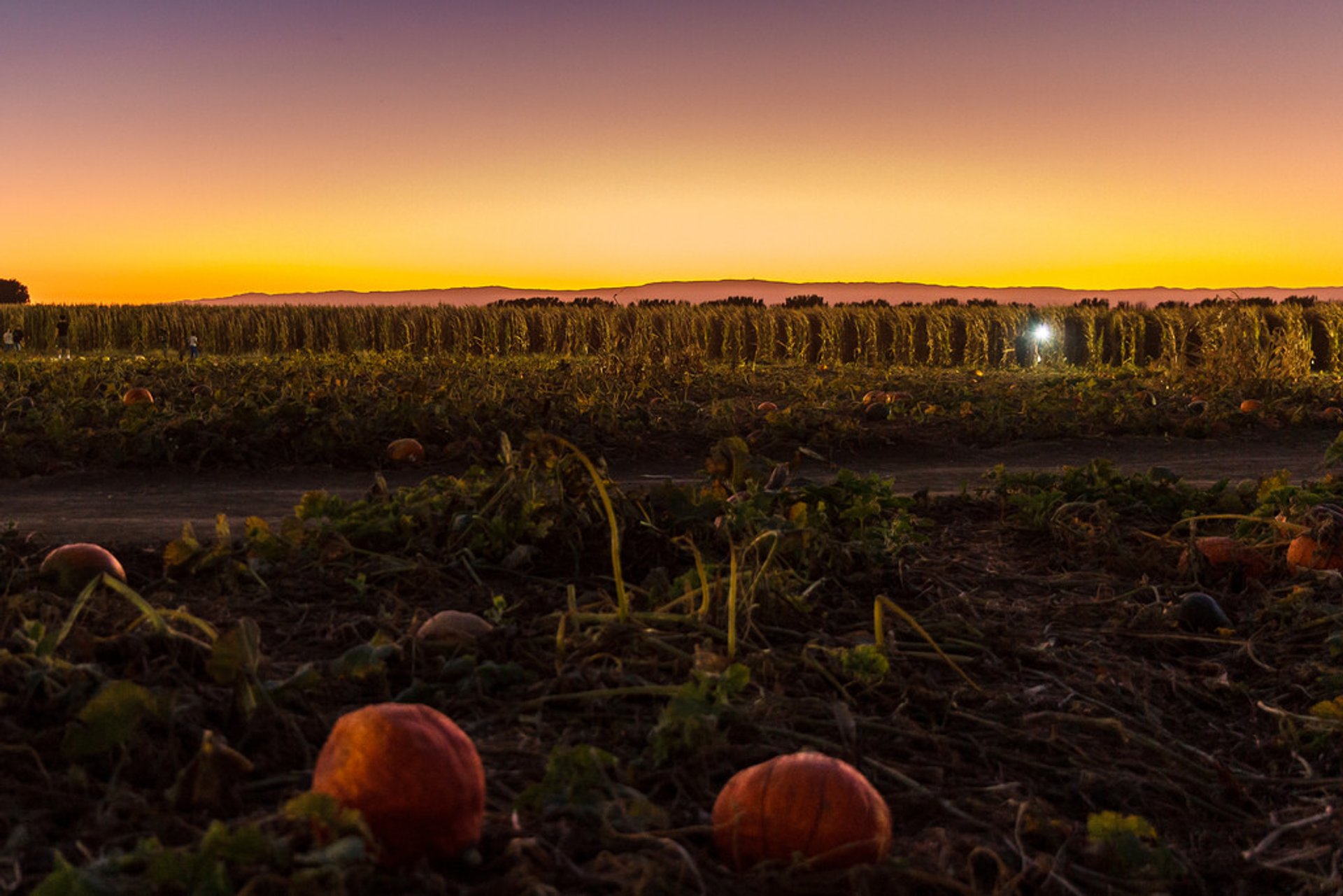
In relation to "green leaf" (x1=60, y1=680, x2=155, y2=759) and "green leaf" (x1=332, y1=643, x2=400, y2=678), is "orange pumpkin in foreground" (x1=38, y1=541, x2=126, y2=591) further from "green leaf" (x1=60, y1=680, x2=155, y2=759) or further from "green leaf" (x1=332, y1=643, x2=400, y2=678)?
"green leaf" (x1=60, y1=680, x2=155, y2=759)

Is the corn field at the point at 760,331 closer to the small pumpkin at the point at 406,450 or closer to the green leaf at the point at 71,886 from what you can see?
the small pumpkin at the point at 406,450

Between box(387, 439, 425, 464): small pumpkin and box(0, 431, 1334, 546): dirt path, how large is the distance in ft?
0.33

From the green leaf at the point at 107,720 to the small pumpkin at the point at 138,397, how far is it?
7.54 m

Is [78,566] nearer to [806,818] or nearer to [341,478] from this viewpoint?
[806,818]

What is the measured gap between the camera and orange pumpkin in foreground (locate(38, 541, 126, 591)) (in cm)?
371

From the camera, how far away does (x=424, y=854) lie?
205cm

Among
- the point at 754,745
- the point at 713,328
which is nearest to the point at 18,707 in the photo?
the point at 754,745

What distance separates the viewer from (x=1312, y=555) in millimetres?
4887

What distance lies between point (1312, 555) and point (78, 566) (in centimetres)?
447

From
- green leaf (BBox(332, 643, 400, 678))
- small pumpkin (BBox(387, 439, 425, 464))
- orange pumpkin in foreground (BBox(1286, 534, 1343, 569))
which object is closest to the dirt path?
small pumpkin (BBox(387, 439, 425, 464))

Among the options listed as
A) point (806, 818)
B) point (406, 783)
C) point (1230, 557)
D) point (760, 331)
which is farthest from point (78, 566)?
point (760, 331)

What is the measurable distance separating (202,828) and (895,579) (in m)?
2.87

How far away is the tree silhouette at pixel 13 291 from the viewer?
67.8 m

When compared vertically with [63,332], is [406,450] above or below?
below
